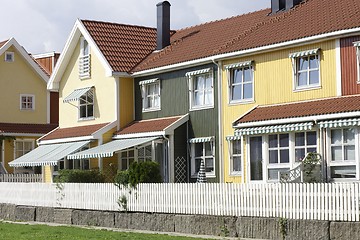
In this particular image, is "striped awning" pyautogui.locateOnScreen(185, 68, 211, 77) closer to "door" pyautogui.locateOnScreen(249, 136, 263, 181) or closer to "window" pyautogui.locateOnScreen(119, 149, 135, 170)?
"door" pyautogui.locateOnScreen(249, 136, 263, 181)

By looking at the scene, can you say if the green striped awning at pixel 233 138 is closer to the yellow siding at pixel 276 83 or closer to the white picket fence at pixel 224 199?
the yellow siding at pixel 276 83

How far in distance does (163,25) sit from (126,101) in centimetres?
469

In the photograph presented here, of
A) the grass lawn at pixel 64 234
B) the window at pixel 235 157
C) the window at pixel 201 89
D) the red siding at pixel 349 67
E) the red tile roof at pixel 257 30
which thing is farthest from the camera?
the window at pixel 201 89

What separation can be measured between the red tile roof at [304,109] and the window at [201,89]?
360cm

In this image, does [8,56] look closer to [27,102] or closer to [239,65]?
[27,102]

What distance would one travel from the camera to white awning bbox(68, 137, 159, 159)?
36.3 metres

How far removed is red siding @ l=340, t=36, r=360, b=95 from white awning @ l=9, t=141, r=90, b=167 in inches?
594

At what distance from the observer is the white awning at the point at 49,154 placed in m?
40.1

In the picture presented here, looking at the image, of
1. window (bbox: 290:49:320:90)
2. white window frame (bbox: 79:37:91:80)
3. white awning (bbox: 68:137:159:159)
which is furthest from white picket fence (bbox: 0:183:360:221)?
white window frame (bbox: 79:37:91:80)

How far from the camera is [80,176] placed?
36.8 m

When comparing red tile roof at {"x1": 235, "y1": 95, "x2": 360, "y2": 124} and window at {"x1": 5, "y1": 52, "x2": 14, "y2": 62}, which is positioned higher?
window at {"x1": 5, "y1": 52, "x2": 14, "y2": 62}

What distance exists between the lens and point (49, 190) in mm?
34531

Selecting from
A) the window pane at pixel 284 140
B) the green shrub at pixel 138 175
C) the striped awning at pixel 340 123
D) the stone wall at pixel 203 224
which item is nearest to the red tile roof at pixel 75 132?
the stone wall at pixel 203 224

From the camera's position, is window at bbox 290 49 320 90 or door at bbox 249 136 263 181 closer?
window at bbox 290 49 320 90
